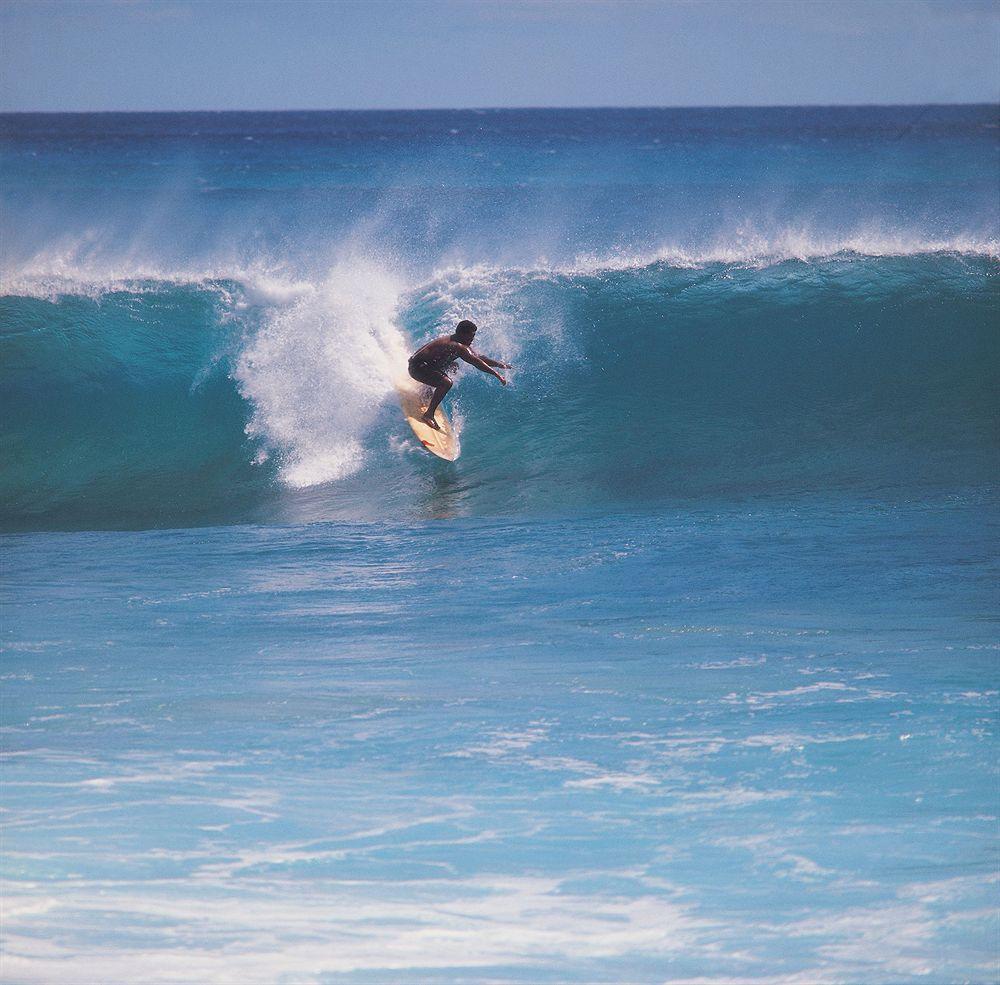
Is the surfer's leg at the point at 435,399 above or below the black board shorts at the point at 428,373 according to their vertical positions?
below

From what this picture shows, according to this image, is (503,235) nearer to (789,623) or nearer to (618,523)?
(618,523)

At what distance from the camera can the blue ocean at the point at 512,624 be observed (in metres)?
2.83

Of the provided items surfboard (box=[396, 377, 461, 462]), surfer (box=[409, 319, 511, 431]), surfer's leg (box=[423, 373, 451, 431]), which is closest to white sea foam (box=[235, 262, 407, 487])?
surfboard (box=[396, 377, 461, 462])

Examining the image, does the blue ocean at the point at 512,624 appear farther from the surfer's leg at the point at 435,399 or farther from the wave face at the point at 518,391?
the surfer's leg at the point at 435,399

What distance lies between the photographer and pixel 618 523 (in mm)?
6148

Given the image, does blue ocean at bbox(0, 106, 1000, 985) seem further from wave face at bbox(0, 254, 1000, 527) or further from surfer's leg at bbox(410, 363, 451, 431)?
surfer's leg at bbox(410, 363, 451, 431)

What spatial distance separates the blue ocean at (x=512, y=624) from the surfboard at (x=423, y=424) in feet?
0.48

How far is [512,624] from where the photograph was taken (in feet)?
15.1

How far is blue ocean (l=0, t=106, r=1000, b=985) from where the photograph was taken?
2.83 metres

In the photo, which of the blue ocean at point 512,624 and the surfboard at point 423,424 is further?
the surfboard at point 423,424

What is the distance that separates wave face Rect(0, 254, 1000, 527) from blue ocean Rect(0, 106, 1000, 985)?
4 centimetres

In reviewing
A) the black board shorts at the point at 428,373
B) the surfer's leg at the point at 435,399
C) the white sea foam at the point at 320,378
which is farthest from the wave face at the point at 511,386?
the black board shorts at the point at 428,373

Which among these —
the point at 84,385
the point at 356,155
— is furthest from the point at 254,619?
the point at 356,155

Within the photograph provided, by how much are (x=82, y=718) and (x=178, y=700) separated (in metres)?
0.31
